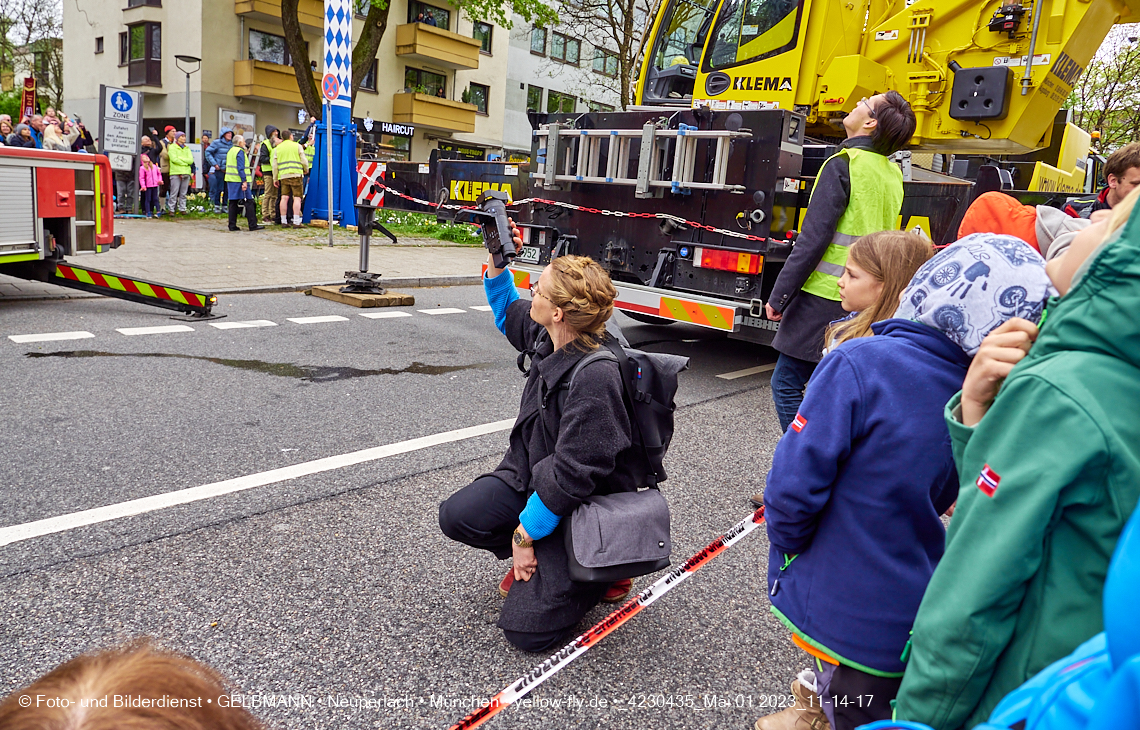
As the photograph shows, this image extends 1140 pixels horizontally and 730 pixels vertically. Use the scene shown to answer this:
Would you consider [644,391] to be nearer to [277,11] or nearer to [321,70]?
[277,11]

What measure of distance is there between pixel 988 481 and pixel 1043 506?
0.34 feet

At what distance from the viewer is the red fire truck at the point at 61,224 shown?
7273mm

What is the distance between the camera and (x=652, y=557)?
2.68 m

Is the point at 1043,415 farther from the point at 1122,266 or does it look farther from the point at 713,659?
the point at 713,659

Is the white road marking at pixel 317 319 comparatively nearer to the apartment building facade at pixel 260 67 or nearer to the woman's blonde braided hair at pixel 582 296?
the woman's blonde braided hair at pixel 582 296

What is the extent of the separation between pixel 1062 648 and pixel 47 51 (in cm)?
4689

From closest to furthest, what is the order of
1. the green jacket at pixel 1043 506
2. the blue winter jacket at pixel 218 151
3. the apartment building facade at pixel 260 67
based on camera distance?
the green jacket at pixel 1043 506, the blue winter jacket at pixel 218 151, the apartment building facade at pixel 260 67

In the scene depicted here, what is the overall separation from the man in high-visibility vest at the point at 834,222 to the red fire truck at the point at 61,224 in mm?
5747

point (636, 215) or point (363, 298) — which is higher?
point (636, 215)

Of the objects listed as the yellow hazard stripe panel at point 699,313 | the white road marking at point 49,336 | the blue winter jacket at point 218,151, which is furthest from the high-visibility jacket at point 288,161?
the yellow hazard stripe panel at point 699,313

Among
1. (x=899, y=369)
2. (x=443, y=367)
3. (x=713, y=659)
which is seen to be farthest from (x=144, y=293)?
(x=899, y=369)

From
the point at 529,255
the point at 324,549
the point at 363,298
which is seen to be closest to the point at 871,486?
the point at 324,549

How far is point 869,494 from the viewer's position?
1812mm

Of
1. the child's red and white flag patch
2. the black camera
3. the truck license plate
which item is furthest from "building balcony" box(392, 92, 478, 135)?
the child's red and white flag patch
